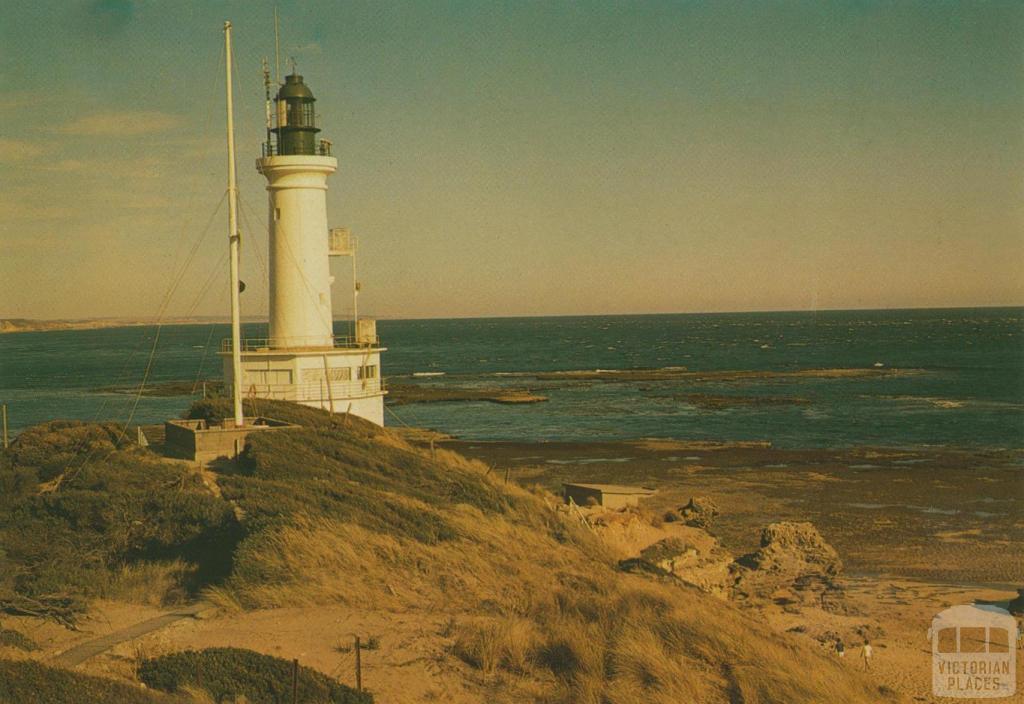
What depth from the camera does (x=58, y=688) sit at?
7.55m

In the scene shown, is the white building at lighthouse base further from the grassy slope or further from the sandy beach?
the grassy slope

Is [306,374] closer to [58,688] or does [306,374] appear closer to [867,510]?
[867,510]

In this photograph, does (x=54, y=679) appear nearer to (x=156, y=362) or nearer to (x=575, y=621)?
(x=575, y=621)

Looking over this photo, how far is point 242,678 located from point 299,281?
17.2 meters

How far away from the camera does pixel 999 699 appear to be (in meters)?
11.7

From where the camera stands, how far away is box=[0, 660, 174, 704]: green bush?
24.2 feet

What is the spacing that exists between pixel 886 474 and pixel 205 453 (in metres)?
23.2

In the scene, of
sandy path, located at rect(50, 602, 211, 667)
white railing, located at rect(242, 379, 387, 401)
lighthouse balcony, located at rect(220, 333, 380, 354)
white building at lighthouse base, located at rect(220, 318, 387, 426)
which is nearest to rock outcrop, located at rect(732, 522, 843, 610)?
sandy path, located at rect(50, 602, 211, 667)

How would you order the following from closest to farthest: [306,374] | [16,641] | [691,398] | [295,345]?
[16,641]
[306,374]
[295,345]
[691,398]

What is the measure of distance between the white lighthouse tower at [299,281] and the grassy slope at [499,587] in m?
8.01

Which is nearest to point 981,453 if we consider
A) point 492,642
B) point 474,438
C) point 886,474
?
point 886,474

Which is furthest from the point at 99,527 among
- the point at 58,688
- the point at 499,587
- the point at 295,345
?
the point at 295,345

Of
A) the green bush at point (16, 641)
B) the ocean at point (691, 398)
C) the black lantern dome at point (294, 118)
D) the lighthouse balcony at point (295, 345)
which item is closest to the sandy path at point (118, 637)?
the green bush at point (16, 641)

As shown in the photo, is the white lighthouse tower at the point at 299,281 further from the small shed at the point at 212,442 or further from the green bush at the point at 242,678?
the green bush at the point at 242,678
